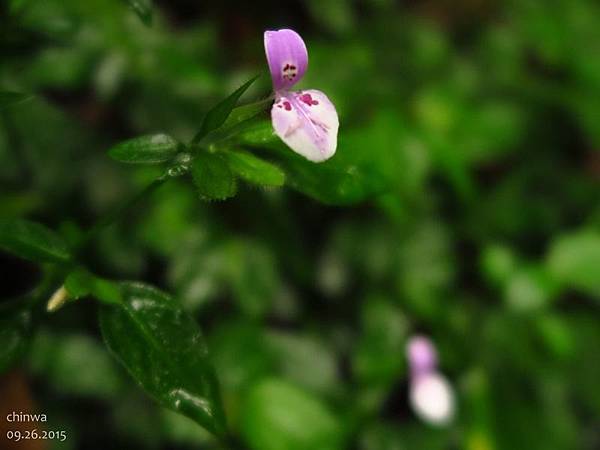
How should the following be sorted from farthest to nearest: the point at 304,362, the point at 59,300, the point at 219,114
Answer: the point at 304,362 → the point at 59,300 → the point at 219,114

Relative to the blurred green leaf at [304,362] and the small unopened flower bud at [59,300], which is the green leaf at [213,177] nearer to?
the small unopened flower bud at [59,300]

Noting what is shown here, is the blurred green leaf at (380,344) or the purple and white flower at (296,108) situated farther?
the blurred green leaf at (380,344)

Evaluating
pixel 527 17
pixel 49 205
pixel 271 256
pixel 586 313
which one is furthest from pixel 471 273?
pixel 49 205

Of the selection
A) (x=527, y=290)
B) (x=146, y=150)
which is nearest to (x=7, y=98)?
(x=146, y=150)

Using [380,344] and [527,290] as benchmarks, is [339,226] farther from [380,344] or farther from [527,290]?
[527,290]

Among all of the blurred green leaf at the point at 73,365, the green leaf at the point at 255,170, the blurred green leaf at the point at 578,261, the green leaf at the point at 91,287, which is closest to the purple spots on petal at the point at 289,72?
the green leaf at the point at 255,170

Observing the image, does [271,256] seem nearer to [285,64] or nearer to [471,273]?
[471,273]

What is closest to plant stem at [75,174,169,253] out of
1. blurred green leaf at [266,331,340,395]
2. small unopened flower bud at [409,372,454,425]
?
blurred green leaf at [266,331,340,395]
